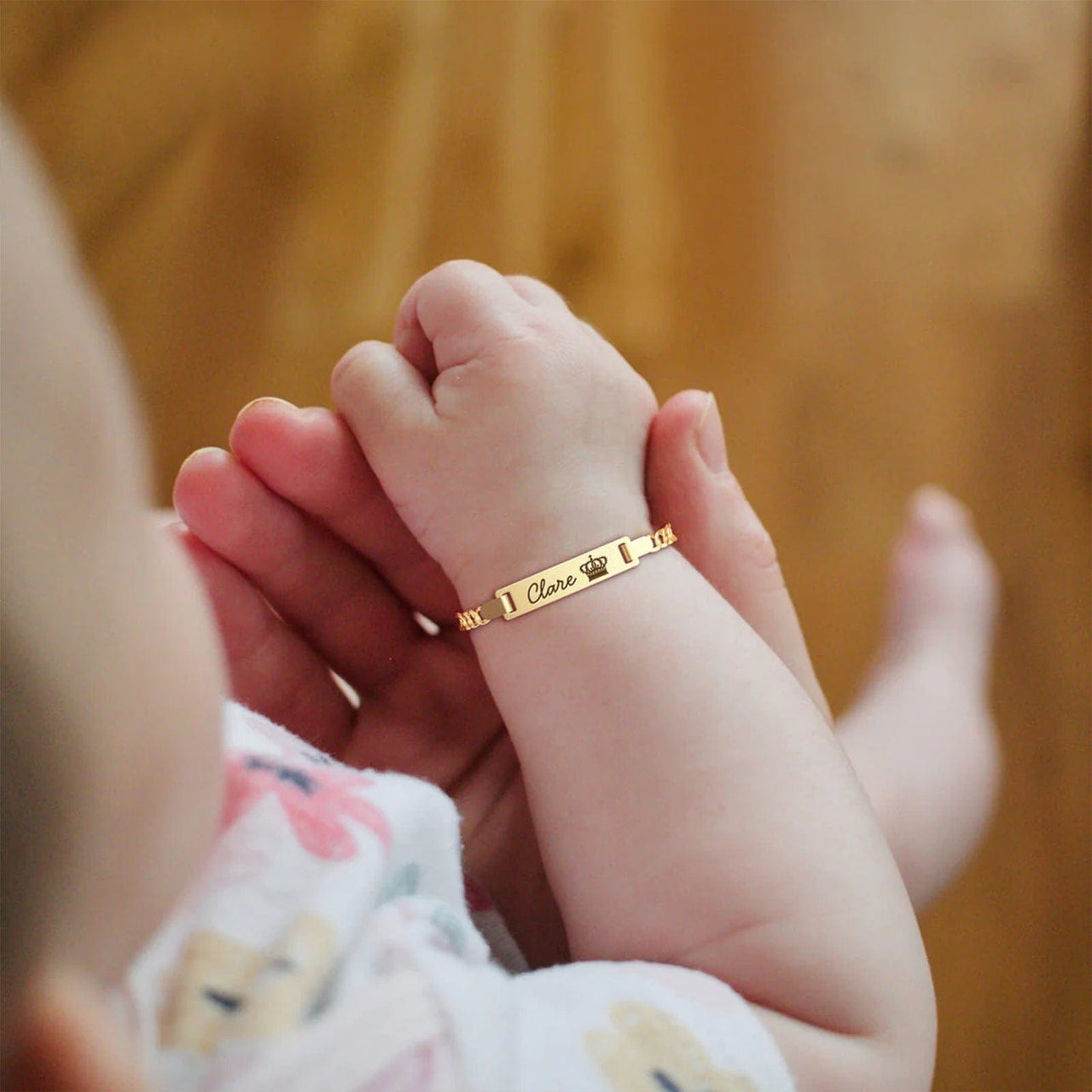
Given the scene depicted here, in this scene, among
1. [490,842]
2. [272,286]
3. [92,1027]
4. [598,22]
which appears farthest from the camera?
[598,22]

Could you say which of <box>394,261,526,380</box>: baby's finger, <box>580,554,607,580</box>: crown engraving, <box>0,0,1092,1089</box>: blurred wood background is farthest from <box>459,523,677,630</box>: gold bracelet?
<box>0,0,1092,1089</box>: blurred wood background

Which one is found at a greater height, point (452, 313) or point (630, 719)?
point (452, 313)

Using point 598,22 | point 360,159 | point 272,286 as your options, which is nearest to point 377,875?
point 272,286

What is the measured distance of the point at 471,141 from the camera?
39.8 inches

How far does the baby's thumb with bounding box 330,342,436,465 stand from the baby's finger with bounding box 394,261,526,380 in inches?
0.6

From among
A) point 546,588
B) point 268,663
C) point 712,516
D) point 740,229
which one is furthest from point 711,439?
point 740,229

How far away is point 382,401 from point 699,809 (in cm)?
22

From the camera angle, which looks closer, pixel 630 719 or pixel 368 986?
pixel 368 986

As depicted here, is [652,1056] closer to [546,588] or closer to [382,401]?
[546,588]

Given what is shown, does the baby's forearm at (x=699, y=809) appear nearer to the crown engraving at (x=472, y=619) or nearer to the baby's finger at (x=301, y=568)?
the crown engraving at (x=472, y=619)

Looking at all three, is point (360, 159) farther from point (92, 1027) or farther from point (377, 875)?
point (92, 1027)

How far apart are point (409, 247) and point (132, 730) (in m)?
0.77

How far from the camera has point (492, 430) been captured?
464 millimetres

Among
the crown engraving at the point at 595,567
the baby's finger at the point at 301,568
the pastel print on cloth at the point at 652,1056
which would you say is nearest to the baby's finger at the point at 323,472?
the baby's finger at the point at 301,568
